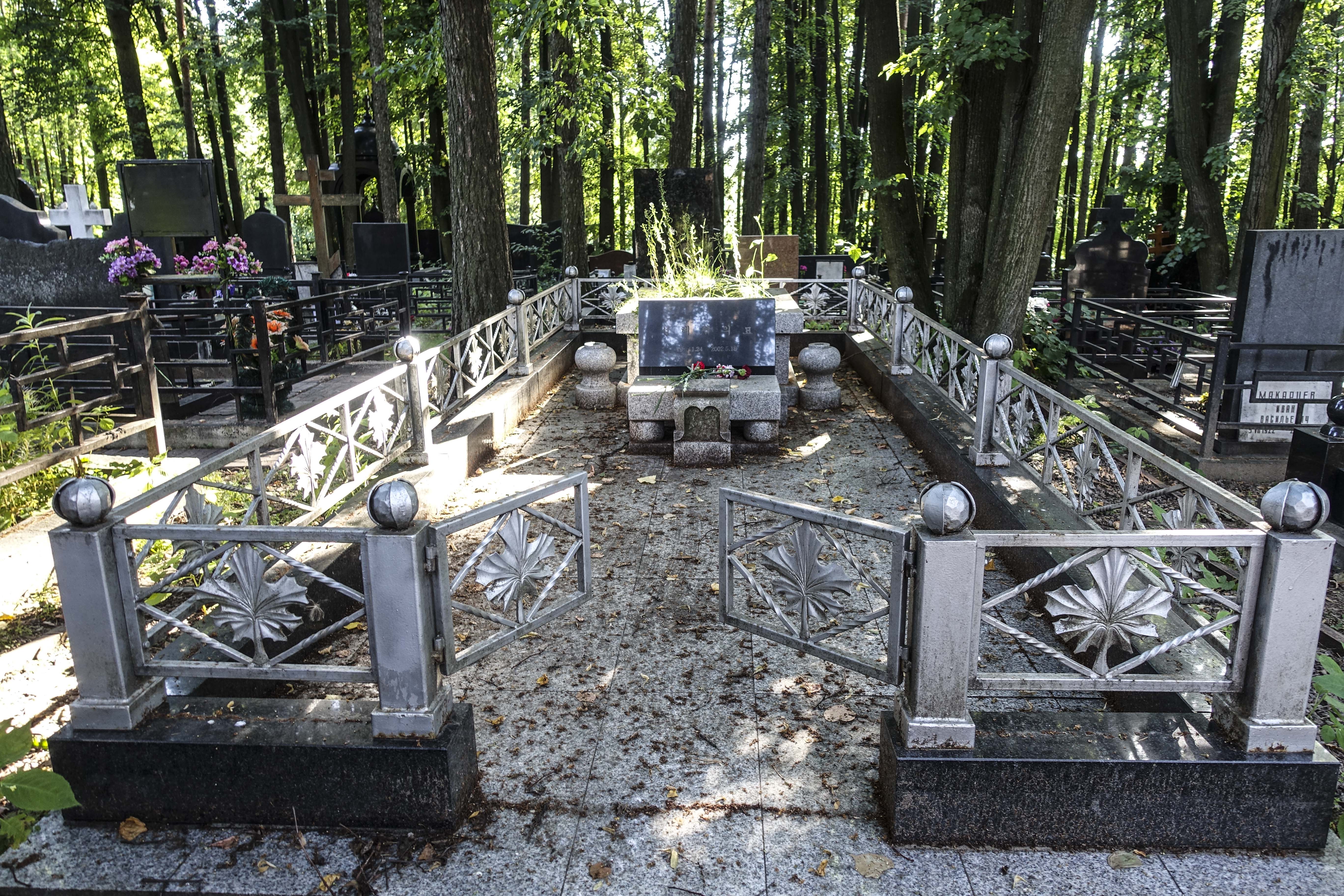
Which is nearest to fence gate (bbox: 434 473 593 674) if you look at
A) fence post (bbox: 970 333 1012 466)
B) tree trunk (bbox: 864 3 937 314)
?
fence post (bbox: 970 333 1012 466)

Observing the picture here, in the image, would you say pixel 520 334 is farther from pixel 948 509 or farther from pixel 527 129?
pixel 948 509

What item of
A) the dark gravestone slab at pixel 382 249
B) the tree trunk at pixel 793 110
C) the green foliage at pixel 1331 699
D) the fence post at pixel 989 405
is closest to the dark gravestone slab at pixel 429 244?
the dark gravestone slab at pixel 382 249

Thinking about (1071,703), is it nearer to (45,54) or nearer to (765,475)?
(765,475)

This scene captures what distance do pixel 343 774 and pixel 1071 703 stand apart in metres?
3.28

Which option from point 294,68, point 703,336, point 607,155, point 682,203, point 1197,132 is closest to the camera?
point 703,336

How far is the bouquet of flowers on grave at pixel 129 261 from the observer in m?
9.46

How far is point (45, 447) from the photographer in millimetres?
6715

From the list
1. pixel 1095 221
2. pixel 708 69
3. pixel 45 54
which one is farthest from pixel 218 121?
pixel 1095 221

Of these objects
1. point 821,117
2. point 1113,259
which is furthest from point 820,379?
point 821,117

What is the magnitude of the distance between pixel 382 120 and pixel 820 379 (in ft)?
45.4

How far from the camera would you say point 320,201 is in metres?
20.2

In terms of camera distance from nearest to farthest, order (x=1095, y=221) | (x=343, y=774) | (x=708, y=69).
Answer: (x=343, y=774) → (x=1095, y=221) → (x=708, y=69)

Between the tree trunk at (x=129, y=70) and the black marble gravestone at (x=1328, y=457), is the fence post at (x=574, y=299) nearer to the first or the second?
the black marble gravestone at (x=1328, y=457)

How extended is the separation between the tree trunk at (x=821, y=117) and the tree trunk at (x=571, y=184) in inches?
477
